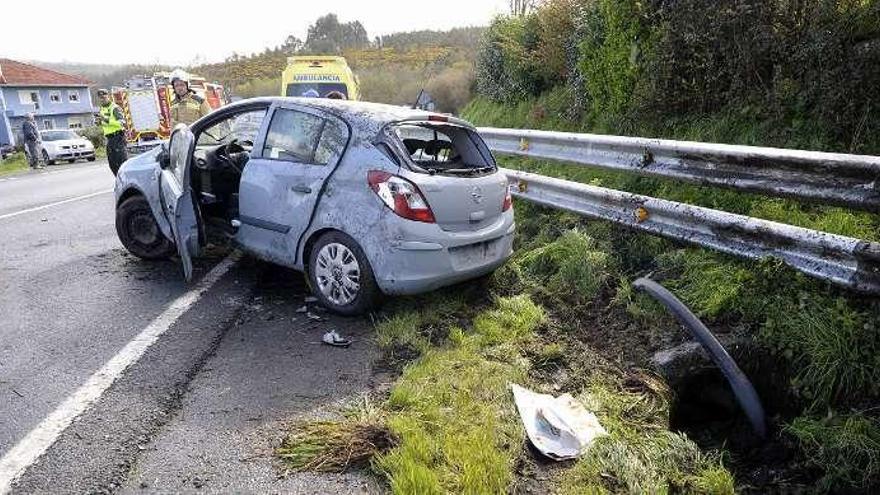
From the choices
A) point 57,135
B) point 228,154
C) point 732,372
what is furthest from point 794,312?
point 57,135

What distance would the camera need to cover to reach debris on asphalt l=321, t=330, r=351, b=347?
13.5ft

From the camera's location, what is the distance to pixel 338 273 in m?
4.53

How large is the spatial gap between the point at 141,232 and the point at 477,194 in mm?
3448

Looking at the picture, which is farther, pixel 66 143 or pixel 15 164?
pixel 15 164

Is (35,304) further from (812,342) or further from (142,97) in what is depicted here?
(142,97)

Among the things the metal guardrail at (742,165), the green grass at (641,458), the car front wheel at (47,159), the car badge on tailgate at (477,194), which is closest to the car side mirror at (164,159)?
the car badge on tailgate at (477,194)

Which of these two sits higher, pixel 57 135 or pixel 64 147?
pixel 57 135

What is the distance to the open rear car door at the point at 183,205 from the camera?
489cm

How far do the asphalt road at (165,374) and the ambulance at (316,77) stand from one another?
35.0 ft

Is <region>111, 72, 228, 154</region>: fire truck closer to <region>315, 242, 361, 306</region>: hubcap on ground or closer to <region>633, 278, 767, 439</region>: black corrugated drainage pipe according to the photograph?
<region>315, 242, 361, 306</region>: hubcap on ground

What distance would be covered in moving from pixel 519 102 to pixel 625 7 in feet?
13.7

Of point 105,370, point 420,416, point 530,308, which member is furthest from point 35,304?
point 530,308

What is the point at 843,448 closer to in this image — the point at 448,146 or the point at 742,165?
the point at 742,165

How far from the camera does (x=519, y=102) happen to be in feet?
35.3
